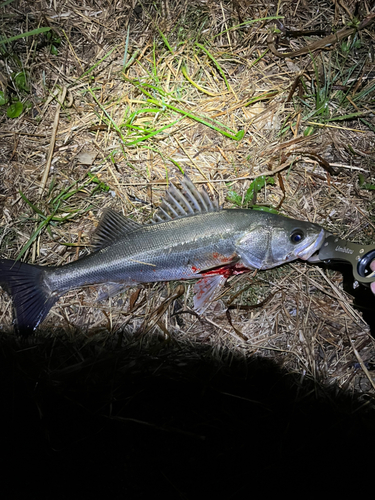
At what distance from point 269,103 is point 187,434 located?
3.64 m

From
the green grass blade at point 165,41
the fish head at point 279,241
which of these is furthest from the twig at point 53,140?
the fish head at point 279,241

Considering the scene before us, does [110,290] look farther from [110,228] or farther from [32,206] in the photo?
[32,206]

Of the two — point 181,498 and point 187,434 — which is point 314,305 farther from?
point 181,498

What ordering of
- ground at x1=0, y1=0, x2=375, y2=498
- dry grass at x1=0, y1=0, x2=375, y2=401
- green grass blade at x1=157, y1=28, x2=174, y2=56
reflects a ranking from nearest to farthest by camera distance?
1. ground at x1=0, y1=0, x2=375, y2=498
2. dry grass at x1=0, y1=0, x2=375, y2=401
3. green grass blade at x1=157, y1=28, x2=174, y2=56

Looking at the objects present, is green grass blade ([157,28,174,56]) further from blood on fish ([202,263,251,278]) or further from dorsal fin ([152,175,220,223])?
blood on fish ([202,263,251,278])

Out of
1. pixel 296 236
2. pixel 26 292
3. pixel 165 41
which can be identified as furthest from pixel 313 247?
pixel 26 292

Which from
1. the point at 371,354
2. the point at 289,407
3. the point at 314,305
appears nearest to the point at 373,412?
the point at 371,354

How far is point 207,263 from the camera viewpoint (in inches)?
125

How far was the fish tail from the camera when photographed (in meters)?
3.31

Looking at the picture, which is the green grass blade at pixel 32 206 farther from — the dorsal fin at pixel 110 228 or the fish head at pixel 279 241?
the fish head at pixel 279 241

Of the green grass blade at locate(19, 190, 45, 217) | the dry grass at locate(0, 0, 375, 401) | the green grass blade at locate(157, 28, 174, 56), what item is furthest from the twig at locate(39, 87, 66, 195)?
the green grass blade at locate(157, 28, 174, 56)

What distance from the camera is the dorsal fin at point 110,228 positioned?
339 cm

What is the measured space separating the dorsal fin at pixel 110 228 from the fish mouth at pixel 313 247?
5.60 feet

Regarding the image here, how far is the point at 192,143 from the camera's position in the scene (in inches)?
143
